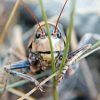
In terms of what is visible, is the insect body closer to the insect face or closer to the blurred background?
the insect face

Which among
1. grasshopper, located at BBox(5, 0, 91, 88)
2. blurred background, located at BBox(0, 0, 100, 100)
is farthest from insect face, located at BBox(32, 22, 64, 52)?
blurred background, located at BBox(0, 0, 100, 100)

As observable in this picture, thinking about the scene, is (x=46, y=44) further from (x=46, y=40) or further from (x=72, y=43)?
(x=72, y=43)

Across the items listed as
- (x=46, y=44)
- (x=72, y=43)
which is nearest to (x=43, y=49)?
(x=46, y=44)

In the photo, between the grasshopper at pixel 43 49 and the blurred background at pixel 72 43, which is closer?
the grasshopper at pixel 43 49

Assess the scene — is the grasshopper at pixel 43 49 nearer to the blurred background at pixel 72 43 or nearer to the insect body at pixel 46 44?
the insect body at pixel 46 44

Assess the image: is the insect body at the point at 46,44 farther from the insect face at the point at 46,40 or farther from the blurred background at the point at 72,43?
the blurred background at the point at 72,43

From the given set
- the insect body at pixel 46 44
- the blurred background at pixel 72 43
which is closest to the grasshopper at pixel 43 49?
the insect body at pixel 46 44

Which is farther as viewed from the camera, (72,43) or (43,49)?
(72,43)

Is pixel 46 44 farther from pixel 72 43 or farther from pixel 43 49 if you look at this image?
pixel 72 43
